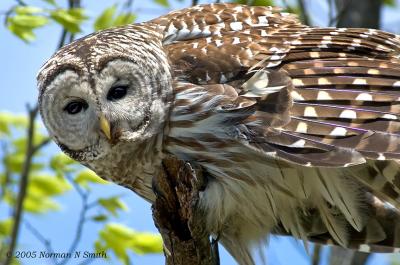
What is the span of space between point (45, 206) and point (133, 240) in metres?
1.09

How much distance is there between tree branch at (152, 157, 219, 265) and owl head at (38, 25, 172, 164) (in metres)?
0.72

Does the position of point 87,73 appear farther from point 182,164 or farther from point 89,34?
point 182,164

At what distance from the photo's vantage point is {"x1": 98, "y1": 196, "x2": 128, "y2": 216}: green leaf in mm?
7457

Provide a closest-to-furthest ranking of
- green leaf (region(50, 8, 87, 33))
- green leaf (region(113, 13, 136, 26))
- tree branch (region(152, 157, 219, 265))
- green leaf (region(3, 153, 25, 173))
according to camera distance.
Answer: tree branch (region(152, 157, 219, 265)), green leaf (region(50, 8, 87, 33)), green leaf (region(113, 13, 136, 26)), green leaf (region(3, 153, 25, 173))

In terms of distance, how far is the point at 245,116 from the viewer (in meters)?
6.17

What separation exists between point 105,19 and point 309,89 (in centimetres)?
206

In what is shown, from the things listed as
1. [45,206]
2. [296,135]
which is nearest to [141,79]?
[296,135]

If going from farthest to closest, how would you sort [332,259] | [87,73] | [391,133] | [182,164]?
[332,259] → [87,73] → [391,133] → [182,164]

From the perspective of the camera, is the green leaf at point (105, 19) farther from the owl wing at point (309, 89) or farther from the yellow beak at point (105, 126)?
the yellow beak at point (105, 126)

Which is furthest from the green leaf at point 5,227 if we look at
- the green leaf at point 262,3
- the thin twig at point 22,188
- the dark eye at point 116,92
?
the green leaf at point 262,3

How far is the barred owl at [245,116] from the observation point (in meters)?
6.12

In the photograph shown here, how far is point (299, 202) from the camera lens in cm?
657

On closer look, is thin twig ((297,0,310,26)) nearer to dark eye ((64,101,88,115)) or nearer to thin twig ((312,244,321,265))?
thin twig ((312,244,321,265))

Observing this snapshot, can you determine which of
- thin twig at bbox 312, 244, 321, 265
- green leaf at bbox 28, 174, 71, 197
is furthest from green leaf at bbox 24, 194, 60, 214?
thin twig at bbox 312, 244, 321, 265
